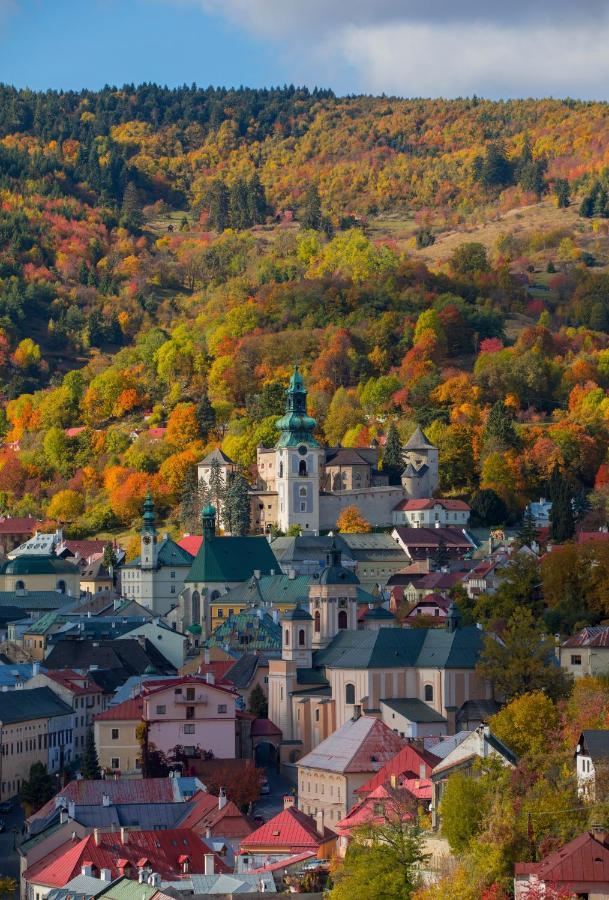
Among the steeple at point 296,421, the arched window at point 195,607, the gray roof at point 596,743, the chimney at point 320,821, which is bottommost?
the chimney at point 320,821

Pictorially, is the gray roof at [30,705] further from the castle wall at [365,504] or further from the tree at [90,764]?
the castle wall at [365,504]

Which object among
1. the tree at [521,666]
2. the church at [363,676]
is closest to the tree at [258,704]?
the church at [363,676]

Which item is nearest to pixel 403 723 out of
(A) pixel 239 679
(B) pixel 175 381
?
(A) pixel 239 679

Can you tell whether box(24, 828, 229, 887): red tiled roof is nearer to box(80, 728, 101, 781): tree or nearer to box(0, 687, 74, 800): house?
box(80, 728, 101, 781): tree

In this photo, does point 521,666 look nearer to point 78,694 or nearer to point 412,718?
point 412,718

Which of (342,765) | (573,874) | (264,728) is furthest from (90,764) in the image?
(573,874)
